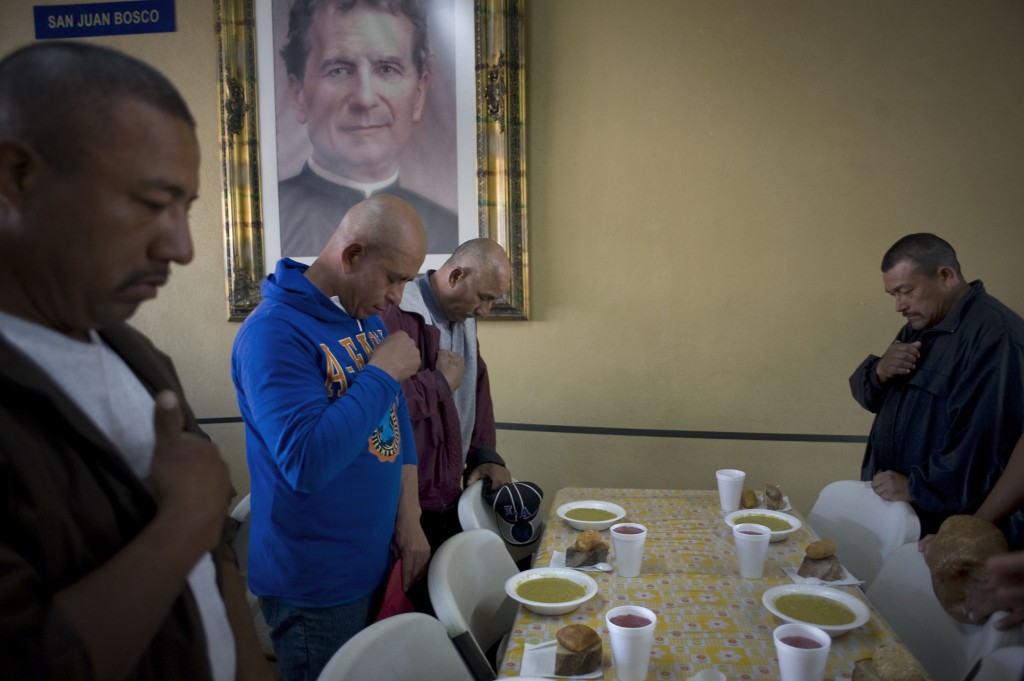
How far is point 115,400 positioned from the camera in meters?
0.61

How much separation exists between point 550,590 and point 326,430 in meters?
0.64

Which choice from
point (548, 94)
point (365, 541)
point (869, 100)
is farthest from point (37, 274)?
point (869, 100)

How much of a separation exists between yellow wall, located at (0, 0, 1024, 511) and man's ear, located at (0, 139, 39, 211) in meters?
2.73

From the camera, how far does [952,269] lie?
2229 millimetres

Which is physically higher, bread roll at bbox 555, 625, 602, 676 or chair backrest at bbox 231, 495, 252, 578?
bread roll at bbox 555, 625, 602, 676

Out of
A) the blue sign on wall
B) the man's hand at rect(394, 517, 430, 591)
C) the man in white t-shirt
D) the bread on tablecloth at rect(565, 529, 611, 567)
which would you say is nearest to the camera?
the man in white t-shirt

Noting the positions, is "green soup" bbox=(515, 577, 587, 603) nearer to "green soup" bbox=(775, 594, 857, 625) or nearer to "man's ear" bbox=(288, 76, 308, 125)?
"green soup" bbox=(775, 594, 857, 625)

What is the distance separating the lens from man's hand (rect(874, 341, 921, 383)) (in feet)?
7.39

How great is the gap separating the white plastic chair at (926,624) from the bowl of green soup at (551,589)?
2.29 ft

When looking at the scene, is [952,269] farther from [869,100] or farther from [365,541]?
[365,541]

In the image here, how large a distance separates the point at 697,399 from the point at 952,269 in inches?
46.6

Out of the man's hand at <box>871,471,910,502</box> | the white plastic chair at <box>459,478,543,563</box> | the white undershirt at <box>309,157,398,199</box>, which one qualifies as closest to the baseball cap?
the white plastic chair at <box>459,478,543,563</box>

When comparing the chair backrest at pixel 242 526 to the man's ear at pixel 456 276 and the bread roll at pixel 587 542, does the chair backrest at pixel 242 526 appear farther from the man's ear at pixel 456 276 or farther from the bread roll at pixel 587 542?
the bread roll at pixel 587 542

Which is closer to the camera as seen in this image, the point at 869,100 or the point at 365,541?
the point at 365,541
